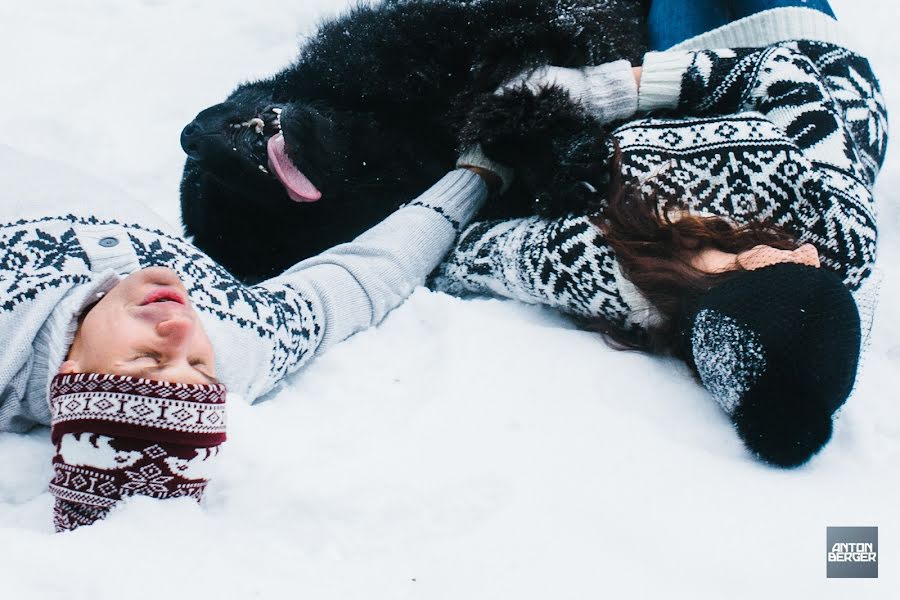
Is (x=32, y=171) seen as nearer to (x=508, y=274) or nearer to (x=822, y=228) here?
(x=508, y=274)

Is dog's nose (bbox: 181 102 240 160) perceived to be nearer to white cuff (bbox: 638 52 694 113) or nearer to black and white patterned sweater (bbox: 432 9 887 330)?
black and white patterned sweater (bbox: 432 9 887 330)

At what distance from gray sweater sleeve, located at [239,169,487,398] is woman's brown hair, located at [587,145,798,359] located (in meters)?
0.38

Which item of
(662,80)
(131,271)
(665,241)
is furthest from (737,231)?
(131,271)

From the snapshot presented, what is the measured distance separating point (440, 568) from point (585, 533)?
19cm

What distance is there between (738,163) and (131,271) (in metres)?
0.94

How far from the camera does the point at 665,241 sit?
1119 millimetres

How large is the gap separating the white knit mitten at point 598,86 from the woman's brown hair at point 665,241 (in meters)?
0.19

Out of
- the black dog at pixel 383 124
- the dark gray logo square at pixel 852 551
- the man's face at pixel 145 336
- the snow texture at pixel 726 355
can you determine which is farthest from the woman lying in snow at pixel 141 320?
the dark gray logo square at pixel 852 551

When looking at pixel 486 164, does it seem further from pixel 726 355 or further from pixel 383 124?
pixel 726 355

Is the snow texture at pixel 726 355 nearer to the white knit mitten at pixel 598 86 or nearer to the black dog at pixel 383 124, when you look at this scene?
the black dog at pixel 383 124

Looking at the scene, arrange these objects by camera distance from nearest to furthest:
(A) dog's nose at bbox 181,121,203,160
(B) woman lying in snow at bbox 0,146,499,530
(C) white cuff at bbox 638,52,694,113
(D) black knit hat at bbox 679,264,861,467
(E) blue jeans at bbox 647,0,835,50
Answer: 1. (B) woman lying in snow at bbox 0,146,499,530
2. (D) black knit hat at bbox 679,264,861,467
3. (C) white cuff at bbox 638,52,694,113
4. (A) dog's nose at bbox 181,121,203,160
5. (E) blue jeans at bbox 647,0,835,50

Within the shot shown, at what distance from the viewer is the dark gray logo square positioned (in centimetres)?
85

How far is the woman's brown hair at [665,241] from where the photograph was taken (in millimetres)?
1083

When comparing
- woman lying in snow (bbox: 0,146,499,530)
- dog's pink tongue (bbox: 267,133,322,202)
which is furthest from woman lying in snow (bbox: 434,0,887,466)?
dog's pink tongue (bbox: 267,133,322,202)
